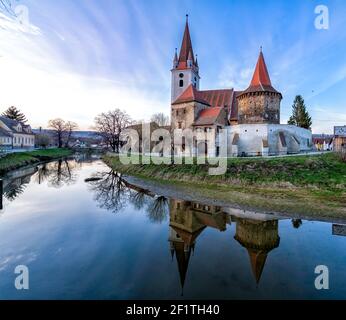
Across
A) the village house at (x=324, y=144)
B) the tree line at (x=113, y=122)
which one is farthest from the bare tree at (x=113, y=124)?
the village house at (x=324, y=144)

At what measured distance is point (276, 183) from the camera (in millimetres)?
18203

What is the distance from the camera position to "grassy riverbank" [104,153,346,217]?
48.7 ft

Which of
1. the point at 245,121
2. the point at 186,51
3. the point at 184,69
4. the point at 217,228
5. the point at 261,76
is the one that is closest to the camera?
the point at 217,228

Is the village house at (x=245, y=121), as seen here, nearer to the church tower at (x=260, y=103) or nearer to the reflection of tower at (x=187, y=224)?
the church tower at (x=260, y=103)

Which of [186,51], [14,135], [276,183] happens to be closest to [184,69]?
[186,51]

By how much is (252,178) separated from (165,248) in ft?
40.0

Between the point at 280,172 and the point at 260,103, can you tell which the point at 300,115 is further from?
the point at 280,172

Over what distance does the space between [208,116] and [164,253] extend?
26.5 metres

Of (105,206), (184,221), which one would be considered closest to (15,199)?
(105,206)

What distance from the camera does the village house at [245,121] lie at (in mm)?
28891

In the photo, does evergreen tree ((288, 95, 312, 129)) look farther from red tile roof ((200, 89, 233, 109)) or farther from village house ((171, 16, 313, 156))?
red tile roof ((200, 89, 233, 109))

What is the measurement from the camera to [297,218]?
12828mm

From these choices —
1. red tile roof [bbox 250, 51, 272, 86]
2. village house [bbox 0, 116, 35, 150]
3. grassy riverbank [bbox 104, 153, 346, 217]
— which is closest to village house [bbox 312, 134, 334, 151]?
red tile roof [bbox 250, 51, 272, 86]
